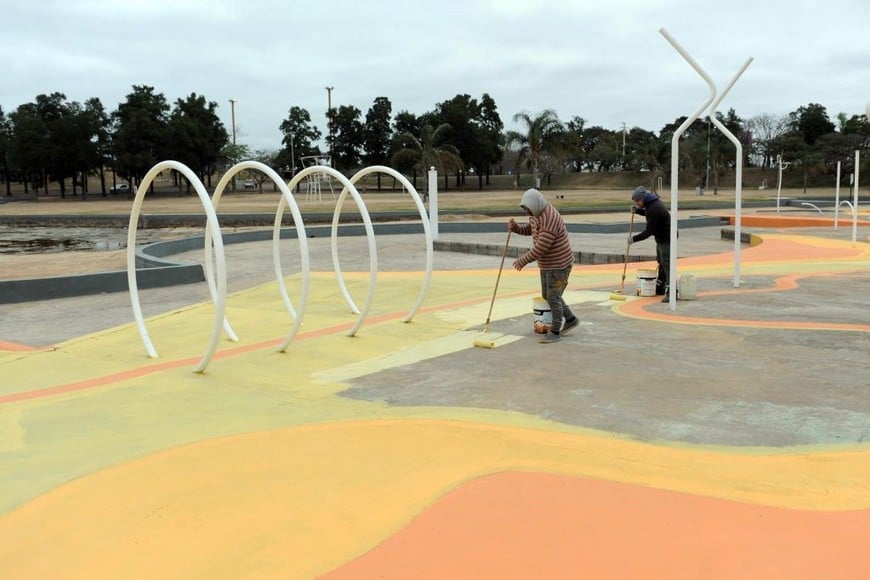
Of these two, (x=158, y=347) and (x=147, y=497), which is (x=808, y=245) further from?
(x=147, y=497)

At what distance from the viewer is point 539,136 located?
60.6 meters

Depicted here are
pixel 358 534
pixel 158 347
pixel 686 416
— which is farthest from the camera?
pixel 158 347

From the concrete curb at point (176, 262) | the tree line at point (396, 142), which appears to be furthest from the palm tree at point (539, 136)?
the concrete curb at point (176, 262)

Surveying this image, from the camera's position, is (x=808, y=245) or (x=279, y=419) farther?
(x=808, y=245)

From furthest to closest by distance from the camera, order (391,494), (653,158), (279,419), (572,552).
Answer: (653,158)
(279,419)
(391,494)
(572,552)

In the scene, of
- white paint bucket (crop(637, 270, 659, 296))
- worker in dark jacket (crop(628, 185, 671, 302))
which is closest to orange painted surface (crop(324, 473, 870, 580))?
worker in dark jacket (crop(628, 185, 671, 302))

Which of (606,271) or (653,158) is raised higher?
(653,158)

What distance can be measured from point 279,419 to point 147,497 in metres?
1.44

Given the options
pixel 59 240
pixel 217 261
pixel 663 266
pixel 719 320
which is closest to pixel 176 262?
pixel 663 266

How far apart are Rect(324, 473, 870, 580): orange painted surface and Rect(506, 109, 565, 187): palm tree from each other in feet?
189

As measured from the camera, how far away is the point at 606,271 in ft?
44.6

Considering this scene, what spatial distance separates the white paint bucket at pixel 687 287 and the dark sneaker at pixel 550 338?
A: 10.0 feet

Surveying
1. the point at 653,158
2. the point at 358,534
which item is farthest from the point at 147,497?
the point at 653,158

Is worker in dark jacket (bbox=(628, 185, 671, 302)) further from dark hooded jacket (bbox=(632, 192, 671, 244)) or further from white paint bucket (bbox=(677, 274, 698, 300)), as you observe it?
white paint bucket (bbox=(677, 274, 698, 300))
